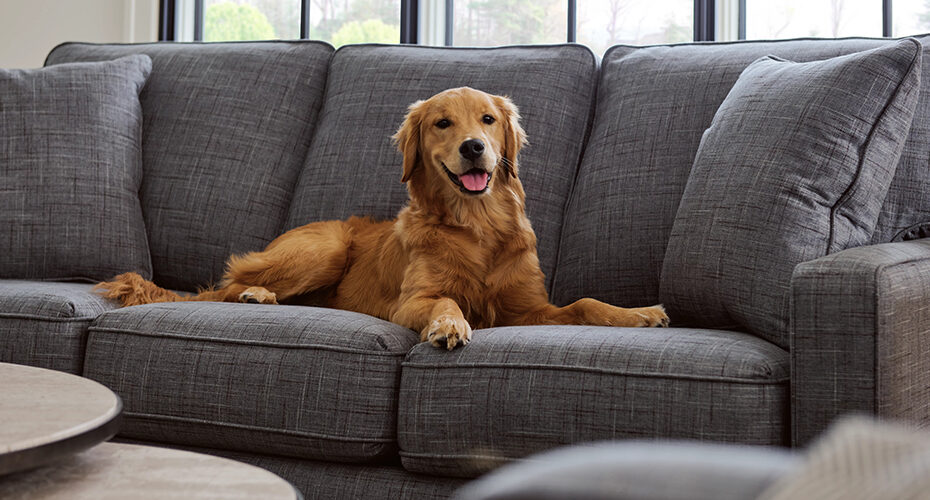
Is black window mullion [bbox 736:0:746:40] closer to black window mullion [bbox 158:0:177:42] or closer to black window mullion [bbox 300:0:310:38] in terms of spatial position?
black window mullion [bbox 300:0:310:38]

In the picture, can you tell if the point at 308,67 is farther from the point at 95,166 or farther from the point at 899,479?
the point at 899,479

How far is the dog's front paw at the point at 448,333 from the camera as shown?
169 cm

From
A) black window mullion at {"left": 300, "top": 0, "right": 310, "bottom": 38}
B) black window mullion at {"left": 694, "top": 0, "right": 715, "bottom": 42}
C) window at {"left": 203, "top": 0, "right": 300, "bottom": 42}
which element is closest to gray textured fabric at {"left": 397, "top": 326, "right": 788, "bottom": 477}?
black window mullion at {"left": 694, "top": 0, "right": 715, "bottom": 42}

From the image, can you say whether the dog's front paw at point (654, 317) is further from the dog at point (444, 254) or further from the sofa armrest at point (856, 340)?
the sofa armrest at point (856, 340)

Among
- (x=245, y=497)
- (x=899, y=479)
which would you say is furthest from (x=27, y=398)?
(x=899, y=479)

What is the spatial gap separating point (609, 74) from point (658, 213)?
52cm

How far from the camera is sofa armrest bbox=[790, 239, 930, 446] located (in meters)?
1.39

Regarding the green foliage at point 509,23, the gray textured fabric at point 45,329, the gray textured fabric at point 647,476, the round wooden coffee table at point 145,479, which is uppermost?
the green foliage at point 509,23

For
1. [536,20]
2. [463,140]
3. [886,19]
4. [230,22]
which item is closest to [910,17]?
[886,19]

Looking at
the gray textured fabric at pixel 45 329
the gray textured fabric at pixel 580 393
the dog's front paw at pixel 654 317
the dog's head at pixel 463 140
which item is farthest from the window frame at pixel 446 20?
the gray textured fabric at pixel 45 329

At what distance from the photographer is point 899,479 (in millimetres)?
298

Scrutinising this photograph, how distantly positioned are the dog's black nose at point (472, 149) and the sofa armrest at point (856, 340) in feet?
2.61

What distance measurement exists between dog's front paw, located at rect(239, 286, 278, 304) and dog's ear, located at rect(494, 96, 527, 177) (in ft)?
2.17

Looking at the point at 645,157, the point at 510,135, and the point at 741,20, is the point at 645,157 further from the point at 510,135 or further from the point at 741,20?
the point at 741,20
